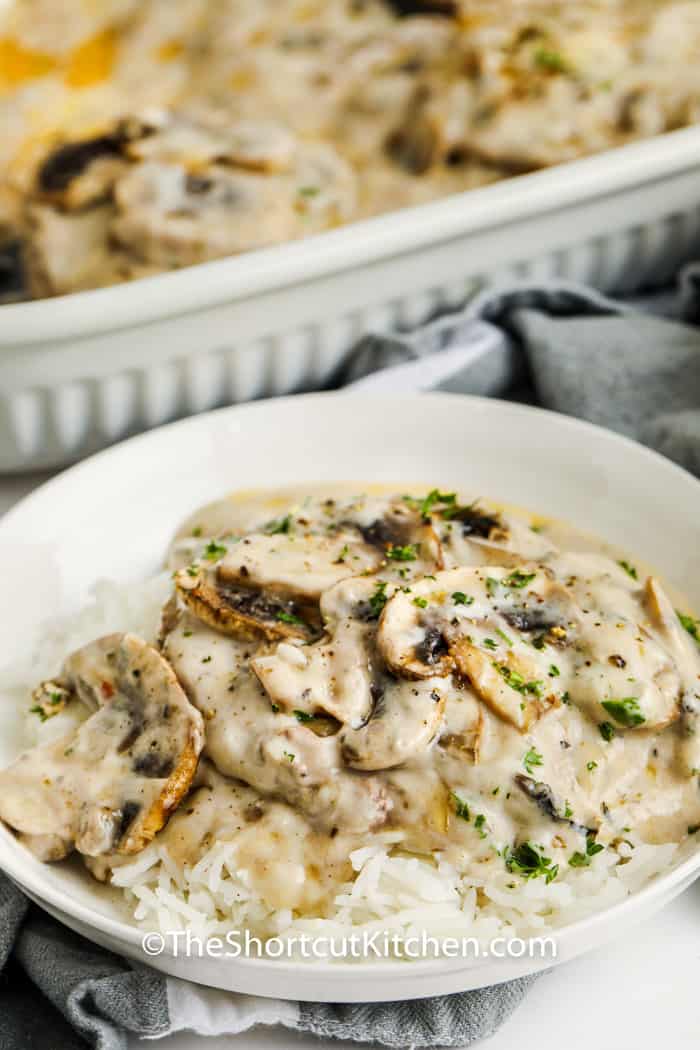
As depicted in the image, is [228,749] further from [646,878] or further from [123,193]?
[123,193]

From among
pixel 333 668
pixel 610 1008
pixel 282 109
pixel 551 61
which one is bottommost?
pixel 610 1008

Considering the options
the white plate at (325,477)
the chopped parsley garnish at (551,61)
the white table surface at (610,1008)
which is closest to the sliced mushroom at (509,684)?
the white table surface at (610,1008)

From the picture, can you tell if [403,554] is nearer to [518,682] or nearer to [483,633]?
[483,633]

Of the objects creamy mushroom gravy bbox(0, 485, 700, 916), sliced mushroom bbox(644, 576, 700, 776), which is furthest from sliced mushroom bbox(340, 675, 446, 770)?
sliced mushroom bbox(644, 576, 700, 776)

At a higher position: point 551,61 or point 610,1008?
point 551,61

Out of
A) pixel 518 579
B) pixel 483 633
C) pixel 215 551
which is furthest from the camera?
pixel 215 551

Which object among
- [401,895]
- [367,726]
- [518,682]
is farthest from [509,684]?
[401,895]

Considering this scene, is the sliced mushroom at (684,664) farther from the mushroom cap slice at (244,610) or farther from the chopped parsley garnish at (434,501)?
the mushroom cap slice at (244,610)
